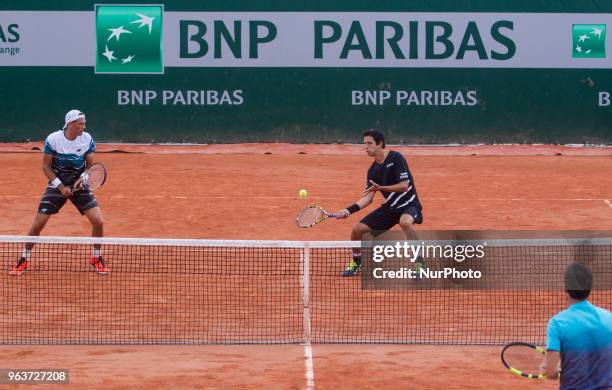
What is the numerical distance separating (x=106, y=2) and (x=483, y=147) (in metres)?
8.47

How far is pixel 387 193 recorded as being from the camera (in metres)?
12.1

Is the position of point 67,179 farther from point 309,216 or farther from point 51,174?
point 309,216

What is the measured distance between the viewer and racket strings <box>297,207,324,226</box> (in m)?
12.0

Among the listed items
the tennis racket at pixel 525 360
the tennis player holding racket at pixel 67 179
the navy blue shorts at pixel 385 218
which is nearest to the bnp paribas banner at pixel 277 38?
the tennis player holding racket at pixel 67 179

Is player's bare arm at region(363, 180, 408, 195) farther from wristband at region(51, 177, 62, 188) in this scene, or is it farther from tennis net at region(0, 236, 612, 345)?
wristband at region(51, 177, 62, 188)

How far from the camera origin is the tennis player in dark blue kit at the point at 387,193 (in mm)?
11922

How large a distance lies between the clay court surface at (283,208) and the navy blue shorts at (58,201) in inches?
86.6

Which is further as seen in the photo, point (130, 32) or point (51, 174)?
point (130, 32)

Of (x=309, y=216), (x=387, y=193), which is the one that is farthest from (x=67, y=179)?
(x=387, y=193)

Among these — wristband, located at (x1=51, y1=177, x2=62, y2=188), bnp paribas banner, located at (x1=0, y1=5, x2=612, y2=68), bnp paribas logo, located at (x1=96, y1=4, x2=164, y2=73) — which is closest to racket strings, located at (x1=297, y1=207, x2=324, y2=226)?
wristband, located at (x1=51, y1=177, x2=62, y2=188)

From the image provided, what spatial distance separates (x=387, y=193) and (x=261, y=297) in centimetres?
183

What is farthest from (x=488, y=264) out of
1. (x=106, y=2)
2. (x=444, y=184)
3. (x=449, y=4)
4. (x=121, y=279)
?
(x=106, y=2)

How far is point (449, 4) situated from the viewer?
22391 millimetres

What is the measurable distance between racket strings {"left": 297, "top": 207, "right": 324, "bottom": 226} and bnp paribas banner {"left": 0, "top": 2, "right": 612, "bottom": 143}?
427 inches
